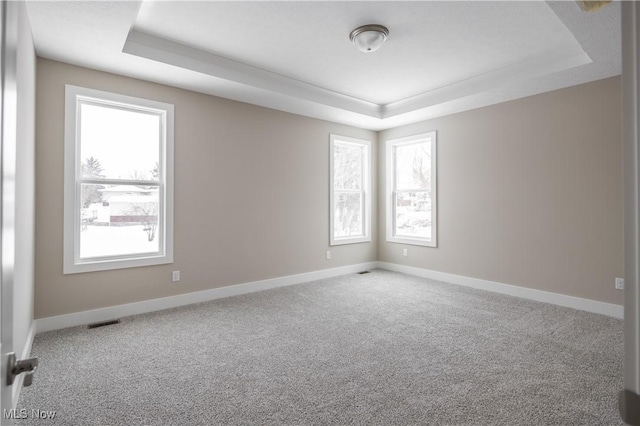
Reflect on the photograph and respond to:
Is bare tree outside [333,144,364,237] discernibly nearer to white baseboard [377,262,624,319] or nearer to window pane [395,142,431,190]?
window pane [395,142,431,190]

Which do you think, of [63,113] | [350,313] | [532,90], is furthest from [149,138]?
[532,90]

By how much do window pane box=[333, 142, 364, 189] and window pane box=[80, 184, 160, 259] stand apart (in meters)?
2.84

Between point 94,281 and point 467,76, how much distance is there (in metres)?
4.70

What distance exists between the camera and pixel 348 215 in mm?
5922

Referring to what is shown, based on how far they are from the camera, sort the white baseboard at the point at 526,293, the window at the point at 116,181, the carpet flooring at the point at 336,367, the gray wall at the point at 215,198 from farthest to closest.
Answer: the white baseboard at the point at 526,293 < the window at the point at 116,181 < the gray wall at the point at 215,198 < the carpet flooring at the point at 336,367

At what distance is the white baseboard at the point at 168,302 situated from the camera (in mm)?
3236

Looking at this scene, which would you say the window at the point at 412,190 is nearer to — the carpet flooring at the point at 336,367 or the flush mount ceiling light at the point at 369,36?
the carpet flooring at the point at 336,367

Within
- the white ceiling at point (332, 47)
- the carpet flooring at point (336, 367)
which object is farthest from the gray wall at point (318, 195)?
the carpet flooring at point (336, 367)

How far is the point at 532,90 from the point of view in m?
4.04

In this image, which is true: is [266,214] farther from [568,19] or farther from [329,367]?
[568,19]

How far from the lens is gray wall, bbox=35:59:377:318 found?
10.6 ft

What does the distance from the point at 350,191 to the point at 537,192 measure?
271 centimetres

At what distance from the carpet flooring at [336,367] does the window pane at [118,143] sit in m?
1.55

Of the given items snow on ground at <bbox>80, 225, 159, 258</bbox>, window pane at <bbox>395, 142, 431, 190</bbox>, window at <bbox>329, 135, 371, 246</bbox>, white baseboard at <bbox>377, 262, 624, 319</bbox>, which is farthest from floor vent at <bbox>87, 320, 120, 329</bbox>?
window pane at <bbox>395, 142, 431, 190</bbox>
